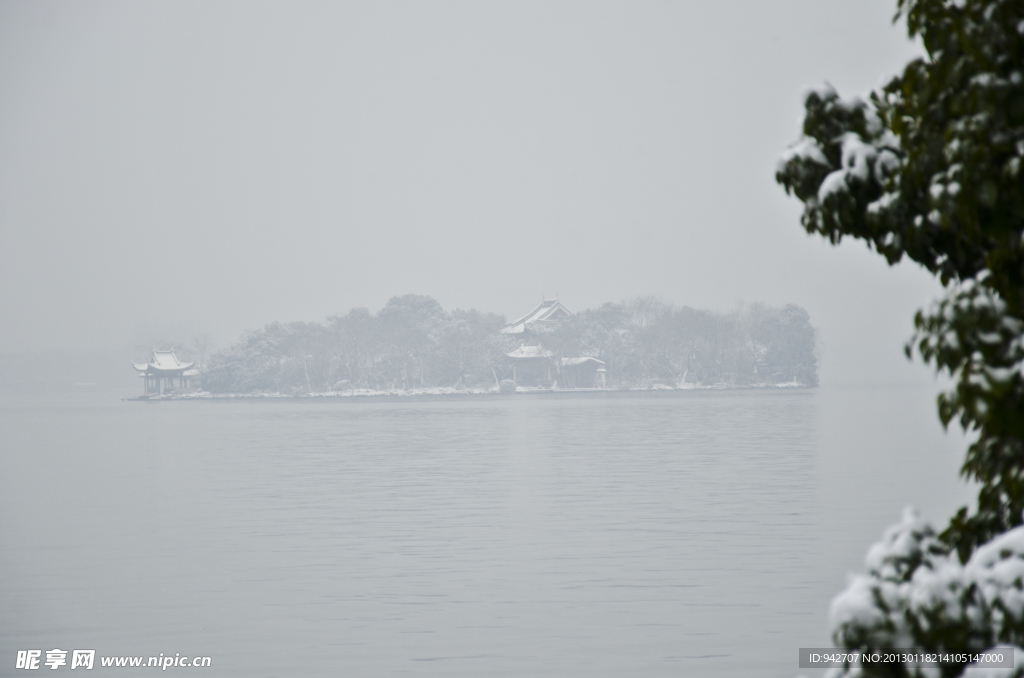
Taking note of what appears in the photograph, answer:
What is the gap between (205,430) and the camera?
2934 cm

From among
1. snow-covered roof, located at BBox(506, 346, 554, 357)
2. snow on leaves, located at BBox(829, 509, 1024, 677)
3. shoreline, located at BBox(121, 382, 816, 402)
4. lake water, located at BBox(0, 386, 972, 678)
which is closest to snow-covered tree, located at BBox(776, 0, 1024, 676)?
snow on leaves, located at BBox(829, 509, 1024, 677)

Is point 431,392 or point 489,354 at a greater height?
point 489,354

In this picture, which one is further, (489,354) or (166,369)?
(166,369)

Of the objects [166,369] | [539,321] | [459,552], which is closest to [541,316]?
[539,321]

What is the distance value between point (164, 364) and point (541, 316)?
2394 centimetres

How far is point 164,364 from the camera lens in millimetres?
65875

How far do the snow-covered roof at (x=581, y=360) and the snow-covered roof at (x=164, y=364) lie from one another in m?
23.7

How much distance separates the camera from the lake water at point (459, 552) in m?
6.31

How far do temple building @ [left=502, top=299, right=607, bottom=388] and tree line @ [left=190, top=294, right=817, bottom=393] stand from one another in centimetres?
30

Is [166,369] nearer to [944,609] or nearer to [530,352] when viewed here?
[530,352]

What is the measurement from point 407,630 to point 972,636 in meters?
4.80

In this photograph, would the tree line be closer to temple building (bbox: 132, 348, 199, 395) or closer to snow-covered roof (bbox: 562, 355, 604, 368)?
snow-covered roof (bbox: 562, 355, 604, 368)

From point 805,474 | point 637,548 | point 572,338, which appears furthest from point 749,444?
point 572,338

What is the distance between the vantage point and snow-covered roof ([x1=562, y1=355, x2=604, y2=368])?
6238 cm
